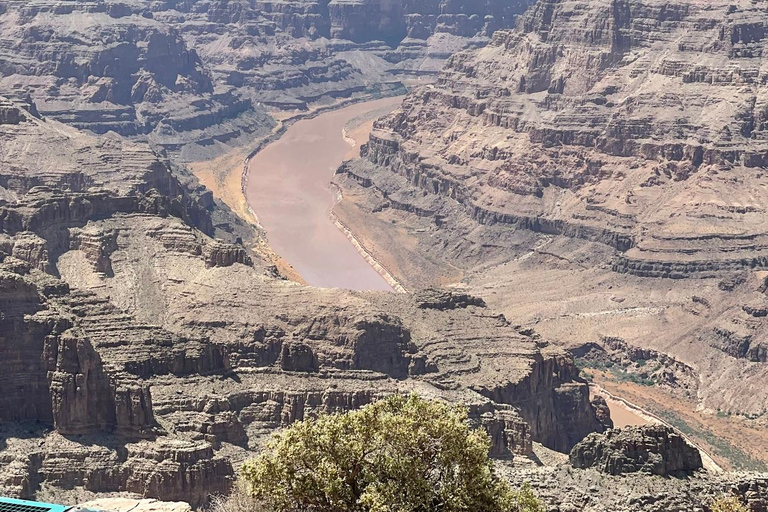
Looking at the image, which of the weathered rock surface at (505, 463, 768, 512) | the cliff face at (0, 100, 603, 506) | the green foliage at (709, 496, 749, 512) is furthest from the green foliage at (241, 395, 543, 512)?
the cliff face at (0, 100, 603, 506)

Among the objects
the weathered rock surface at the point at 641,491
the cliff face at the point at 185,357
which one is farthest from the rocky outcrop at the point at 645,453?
the cliff face at the point at 185,357

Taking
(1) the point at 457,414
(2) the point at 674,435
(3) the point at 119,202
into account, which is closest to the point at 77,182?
(3) the point at 119,202

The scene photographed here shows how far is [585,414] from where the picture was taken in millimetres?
136000

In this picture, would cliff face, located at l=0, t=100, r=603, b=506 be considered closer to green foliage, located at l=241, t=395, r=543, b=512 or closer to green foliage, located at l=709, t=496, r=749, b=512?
green foliage, located at l=241, t=395, r=543, b=512

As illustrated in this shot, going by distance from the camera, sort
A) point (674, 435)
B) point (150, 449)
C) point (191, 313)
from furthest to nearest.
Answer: point (191, 313) → point (150, 449) → point (674, 435)

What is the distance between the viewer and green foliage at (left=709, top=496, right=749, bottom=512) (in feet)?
253

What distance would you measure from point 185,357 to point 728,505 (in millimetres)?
46763

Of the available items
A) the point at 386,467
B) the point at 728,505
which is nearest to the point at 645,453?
the point at 728,505

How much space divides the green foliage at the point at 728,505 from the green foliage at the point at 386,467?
44.0 ft

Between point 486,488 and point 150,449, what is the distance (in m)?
39.2

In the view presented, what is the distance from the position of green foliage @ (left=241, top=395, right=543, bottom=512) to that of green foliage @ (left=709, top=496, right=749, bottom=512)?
44.0 feet

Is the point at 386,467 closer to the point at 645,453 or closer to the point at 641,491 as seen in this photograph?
the point at 641,491

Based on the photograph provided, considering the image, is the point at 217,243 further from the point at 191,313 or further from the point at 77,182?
the point at 77,182

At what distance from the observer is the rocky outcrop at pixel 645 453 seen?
88.1 metres
